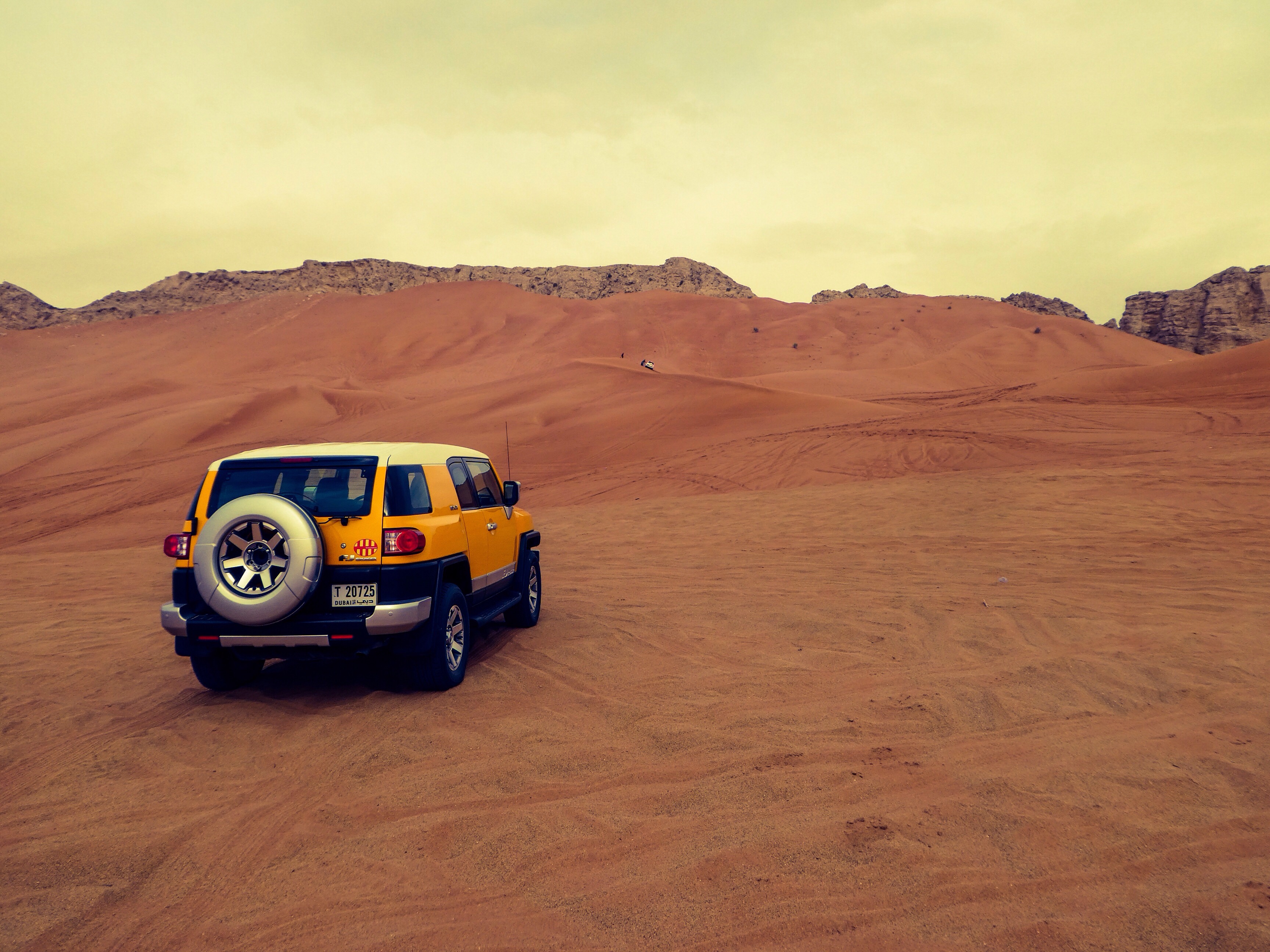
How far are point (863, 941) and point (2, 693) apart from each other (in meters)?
7.09

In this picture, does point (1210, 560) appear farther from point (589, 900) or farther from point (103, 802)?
point (103, 802)

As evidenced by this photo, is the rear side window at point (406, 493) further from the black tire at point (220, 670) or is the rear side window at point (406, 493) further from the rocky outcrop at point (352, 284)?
the rocky outcrop at point (352, 284)

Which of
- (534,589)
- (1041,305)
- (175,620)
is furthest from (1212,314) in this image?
(175,620)

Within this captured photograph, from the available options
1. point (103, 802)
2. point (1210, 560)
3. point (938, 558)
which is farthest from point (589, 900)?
point (1210, 560)

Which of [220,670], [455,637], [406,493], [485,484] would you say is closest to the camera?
[406,493]

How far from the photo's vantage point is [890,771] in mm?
4473

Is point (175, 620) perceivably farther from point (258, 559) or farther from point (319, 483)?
point (319, 483)

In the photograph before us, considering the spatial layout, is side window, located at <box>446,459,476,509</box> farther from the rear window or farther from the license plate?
the license plate

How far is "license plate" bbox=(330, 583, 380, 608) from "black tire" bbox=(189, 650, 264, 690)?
0.92m

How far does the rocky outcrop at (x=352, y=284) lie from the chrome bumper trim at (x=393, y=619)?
78646 millimetres

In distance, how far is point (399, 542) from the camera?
563cm

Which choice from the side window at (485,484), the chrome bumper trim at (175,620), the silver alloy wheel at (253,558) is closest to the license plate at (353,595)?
the silver alloy wheel at (253,558)

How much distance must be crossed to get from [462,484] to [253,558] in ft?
6.38

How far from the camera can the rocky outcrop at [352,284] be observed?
79188 mm
